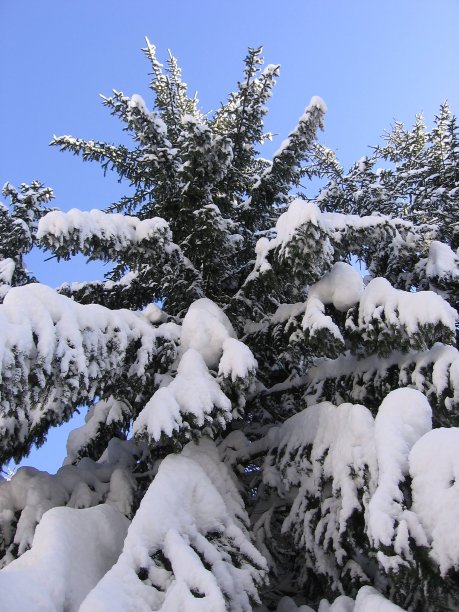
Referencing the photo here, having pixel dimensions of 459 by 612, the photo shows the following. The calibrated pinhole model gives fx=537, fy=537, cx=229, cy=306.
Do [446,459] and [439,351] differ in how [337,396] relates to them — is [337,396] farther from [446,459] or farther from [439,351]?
[446,459]

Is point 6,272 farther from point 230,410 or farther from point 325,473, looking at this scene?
point 325,473

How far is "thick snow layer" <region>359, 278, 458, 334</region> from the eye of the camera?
136 inches

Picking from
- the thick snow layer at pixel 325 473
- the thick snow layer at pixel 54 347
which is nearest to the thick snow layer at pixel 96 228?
the thick snow layer at pixel 54 347

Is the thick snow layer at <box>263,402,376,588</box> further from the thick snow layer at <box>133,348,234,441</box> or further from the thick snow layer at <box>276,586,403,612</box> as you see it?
the thick snow layer at <box>133,348,234,441</box>

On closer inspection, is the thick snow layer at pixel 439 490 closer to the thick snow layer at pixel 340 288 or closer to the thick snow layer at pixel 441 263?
the thick snow layer at pixel 340 288

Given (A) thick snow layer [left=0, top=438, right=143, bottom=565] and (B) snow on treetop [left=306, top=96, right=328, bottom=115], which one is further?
(B) snow on treetop [left=306, top=96, right=328, bottom=115]

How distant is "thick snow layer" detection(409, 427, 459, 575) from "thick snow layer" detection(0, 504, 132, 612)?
5.63 ft

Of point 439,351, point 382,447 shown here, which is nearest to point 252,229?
point 439,351

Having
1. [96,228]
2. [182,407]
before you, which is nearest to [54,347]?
[182,407]

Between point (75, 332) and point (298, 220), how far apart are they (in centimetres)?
179

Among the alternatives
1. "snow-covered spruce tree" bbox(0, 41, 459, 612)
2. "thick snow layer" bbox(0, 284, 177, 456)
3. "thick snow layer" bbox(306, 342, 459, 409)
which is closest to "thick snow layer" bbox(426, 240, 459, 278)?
"snow-covered spruce tree" bbox(0, 41, 459, 612)

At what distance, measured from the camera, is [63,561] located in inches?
108

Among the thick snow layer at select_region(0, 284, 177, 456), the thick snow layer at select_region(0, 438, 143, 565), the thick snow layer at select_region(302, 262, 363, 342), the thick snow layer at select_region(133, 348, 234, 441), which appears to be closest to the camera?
the thick snow layer at select_region(0, 284, 177, 456)

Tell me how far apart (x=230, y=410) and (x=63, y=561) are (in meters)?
1.37
